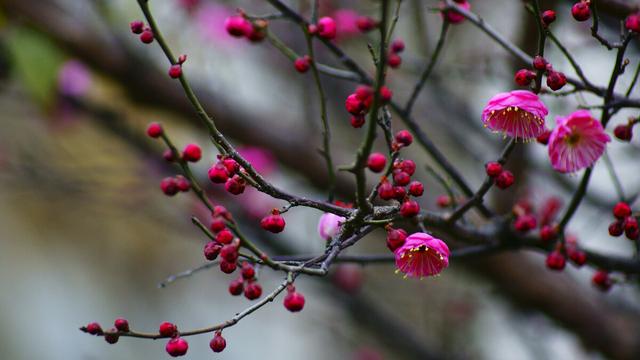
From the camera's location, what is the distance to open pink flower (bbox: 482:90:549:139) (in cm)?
95

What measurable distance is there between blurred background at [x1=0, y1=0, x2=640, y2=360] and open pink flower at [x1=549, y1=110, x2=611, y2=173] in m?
0.33

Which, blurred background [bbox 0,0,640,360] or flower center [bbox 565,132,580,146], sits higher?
flower center [bbox 565,132,580,146]

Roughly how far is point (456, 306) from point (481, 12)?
1348 mm

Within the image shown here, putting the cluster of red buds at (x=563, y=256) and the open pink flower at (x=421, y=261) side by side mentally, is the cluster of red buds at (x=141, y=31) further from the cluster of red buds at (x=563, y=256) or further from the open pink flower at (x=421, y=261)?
the cluster of red buds at (x=563, y=256)

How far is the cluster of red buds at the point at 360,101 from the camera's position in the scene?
0.80m

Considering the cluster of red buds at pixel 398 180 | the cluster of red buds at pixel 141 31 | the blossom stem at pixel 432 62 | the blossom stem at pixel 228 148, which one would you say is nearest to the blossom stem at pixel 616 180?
the blossom stem at pixel 432 62

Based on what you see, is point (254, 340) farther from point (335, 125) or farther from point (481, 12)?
point (481, 12)

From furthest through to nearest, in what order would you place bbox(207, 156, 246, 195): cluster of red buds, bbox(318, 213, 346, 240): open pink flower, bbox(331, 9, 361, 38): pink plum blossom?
1. bbox(331, 9, 361, 38): pink plum blossom
2. bbox(318, 213, 346, 240): open pink flower
3. bbox(207, 156, 246, 195): cluster of red buds

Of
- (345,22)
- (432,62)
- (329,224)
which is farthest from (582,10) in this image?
(345,22)

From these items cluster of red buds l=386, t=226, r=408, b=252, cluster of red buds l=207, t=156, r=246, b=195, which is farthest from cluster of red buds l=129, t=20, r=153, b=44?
cluster of red buds l=386, t=226, r=408, b=252

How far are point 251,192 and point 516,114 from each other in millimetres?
1807

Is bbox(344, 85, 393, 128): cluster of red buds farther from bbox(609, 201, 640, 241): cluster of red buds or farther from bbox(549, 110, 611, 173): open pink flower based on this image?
bbox(609, 201, 640, 241): cluster of red buds

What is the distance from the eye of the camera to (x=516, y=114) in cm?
104

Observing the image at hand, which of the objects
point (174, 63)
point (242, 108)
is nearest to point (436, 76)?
point (242, 108)
